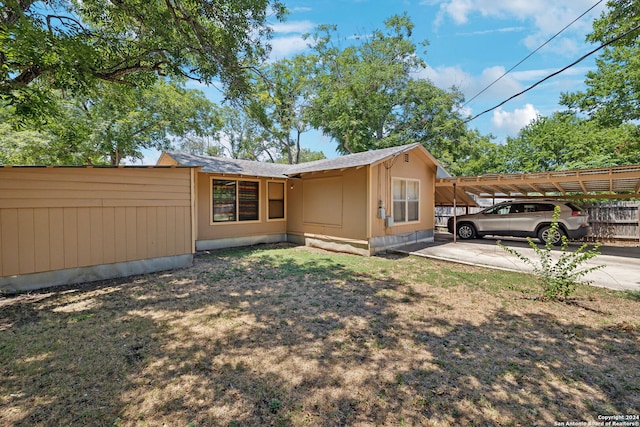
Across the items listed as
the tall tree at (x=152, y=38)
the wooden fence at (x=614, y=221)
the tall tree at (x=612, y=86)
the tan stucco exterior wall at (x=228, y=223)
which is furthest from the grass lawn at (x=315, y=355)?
the tall tree at (x=612, y=86)

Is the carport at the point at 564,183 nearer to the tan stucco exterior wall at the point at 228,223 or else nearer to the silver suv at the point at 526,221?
the silver suv at the point at 526,221

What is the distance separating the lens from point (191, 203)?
22.7ft

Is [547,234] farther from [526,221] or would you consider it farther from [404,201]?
[404,201]

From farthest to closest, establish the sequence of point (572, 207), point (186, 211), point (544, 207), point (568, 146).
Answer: point (568, 146)
point (544, 207)
point (572, 207)
point (186, 211)

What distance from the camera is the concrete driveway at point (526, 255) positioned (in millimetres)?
5613

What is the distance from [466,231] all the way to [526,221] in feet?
6.76

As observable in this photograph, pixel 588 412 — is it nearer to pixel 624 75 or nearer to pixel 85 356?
pixel 85 356

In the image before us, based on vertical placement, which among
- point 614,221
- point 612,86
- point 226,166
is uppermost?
point 612,86

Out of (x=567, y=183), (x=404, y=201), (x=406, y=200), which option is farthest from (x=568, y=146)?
(x=404, y=201)

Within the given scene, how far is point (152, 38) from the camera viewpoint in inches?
275

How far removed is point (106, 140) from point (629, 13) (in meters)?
20.7

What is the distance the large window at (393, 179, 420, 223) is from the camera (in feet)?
30.5

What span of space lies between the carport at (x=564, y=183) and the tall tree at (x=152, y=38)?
7931 millimetres

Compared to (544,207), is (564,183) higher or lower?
higher
